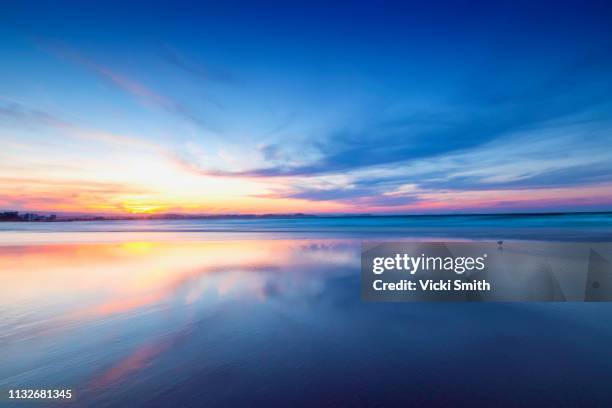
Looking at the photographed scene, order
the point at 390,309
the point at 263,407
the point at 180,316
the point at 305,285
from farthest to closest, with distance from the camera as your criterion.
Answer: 1. the point at 305,285
2. the point at 390,309
3. the point at 180,316
4. the point at 263,407

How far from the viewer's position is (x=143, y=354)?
4.27 m

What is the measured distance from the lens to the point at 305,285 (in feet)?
26.5

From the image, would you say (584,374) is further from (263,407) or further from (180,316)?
(180,316)

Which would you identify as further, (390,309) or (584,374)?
(390,309)

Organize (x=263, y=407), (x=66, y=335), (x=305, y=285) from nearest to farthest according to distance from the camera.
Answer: (x=263, y=407) → (x=66, y=335) → (x=305, y=285)

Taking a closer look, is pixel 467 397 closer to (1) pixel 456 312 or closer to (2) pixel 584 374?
(2) pixel 584 374

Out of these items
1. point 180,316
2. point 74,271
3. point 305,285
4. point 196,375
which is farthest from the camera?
point 74,271

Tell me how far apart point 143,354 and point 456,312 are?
20.1ft

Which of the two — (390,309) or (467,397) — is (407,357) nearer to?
(467,397)

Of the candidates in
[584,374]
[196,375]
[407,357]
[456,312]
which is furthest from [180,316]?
[584,374]

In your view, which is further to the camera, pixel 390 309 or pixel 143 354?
pixel 390 309

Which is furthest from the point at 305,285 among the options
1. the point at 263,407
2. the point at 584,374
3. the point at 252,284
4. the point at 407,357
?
the point at 584,374

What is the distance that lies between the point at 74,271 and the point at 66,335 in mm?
6372

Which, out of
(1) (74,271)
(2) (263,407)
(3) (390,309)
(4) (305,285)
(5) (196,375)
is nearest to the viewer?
(2) (263,407)
